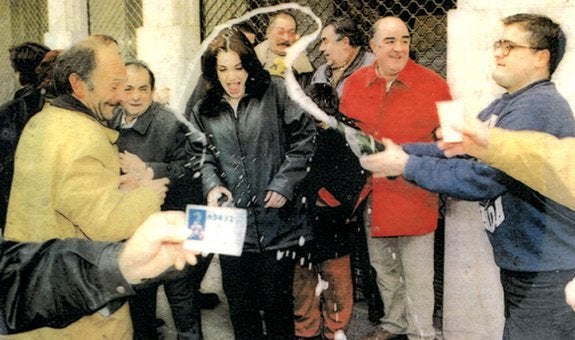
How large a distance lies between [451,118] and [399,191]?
73 centimetres

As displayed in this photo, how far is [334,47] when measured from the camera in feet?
11.4

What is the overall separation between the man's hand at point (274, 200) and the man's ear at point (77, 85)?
3.67ft

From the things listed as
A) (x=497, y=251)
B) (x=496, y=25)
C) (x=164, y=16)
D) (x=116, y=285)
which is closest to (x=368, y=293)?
(x=497, y=251)

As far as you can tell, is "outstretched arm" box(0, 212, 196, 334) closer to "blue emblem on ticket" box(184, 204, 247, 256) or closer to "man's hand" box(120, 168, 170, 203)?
"blue emblem on ticket" box(184, 204, 247, 256)

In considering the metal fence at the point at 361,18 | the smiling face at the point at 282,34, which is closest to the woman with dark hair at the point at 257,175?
the smiling face at the point at 282,34

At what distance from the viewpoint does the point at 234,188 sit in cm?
338

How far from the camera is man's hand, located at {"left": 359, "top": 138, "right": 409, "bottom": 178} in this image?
2879 mm

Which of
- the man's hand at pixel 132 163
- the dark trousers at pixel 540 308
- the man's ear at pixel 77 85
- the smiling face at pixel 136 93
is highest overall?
the man's ear at pixel 77 85

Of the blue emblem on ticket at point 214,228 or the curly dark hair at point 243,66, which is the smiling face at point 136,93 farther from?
the blue emblem on ticket at point 214,228

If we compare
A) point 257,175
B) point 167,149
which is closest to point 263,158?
point 257,175

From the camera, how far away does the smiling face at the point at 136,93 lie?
11.3ft

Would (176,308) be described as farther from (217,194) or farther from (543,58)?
(543,58)

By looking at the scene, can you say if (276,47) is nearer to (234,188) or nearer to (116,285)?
(234,188)

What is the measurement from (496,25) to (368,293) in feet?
6.01
